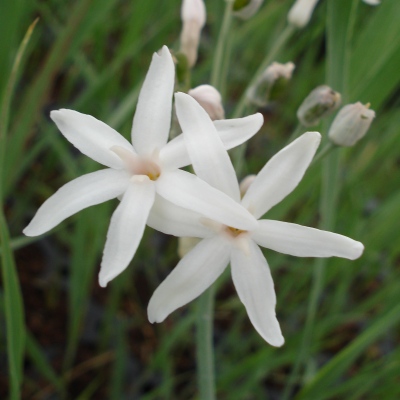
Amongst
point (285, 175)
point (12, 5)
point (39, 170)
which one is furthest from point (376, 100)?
point (39, 170)

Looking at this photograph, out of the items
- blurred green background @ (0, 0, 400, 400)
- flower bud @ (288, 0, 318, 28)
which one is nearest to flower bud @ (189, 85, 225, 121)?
blurred green background @ (0, 0, 400, 400)

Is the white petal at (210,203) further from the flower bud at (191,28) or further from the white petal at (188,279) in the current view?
the flower bud at (191,28)

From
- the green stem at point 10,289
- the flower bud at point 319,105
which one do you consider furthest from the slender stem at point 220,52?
the green stem at point 10,289

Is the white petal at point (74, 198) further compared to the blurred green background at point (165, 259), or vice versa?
the blurred green background at point (165, 259)

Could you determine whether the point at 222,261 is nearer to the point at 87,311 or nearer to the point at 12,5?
the point at 12,5

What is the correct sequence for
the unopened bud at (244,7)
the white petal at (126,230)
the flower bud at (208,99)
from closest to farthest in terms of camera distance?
the white petal at (126,230) < the flower bud at (208,99) < the unopened bud at (244,7)

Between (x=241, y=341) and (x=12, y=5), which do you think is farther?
(x=241, y=341)

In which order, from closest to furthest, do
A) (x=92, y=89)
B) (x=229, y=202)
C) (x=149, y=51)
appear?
(x=229, y=202), (x=92, y=89), (x=149, y=51)
